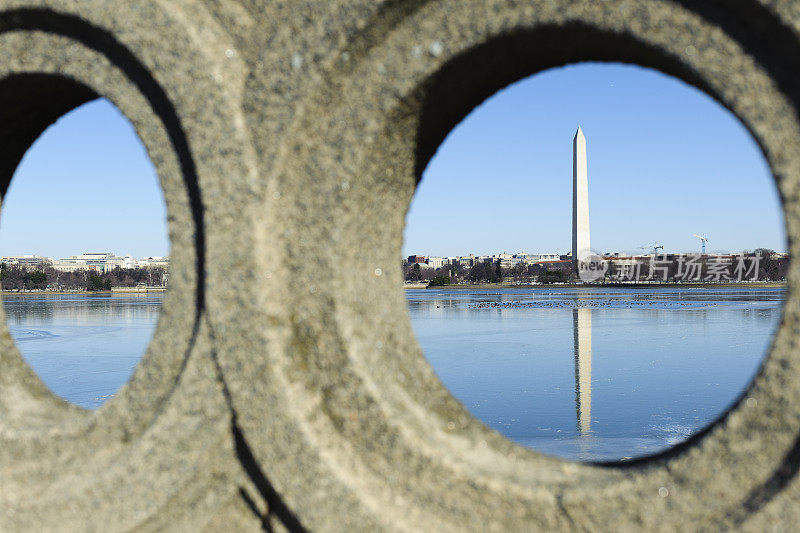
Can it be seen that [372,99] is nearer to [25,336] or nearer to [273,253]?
[273,253]

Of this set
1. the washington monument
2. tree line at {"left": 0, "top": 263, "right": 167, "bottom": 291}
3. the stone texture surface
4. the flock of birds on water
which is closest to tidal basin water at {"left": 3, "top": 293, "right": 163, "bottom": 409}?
the stone texture surface

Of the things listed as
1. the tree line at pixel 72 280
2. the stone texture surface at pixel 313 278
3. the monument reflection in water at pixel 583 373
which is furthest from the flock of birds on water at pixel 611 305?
the tree line at pixel 72 280

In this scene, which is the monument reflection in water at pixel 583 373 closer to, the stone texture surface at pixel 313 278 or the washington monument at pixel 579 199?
the stone texture surface at pixel 313 278

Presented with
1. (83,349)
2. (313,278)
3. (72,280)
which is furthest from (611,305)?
(72,280)

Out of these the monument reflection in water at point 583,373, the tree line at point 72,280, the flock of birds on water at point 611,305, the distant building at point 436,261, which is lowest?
the monument reflection in water at point 583,373

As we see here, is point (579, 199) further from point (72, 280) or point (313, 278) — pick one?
point (72, 280)

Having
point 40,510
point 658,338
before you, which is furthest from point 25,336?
point 40,510

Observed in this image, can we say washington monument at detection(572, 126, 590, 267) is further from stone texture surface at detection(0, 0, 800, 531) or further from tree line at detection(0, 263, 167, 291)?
tree line at detection(0, 263, 167, 291)
